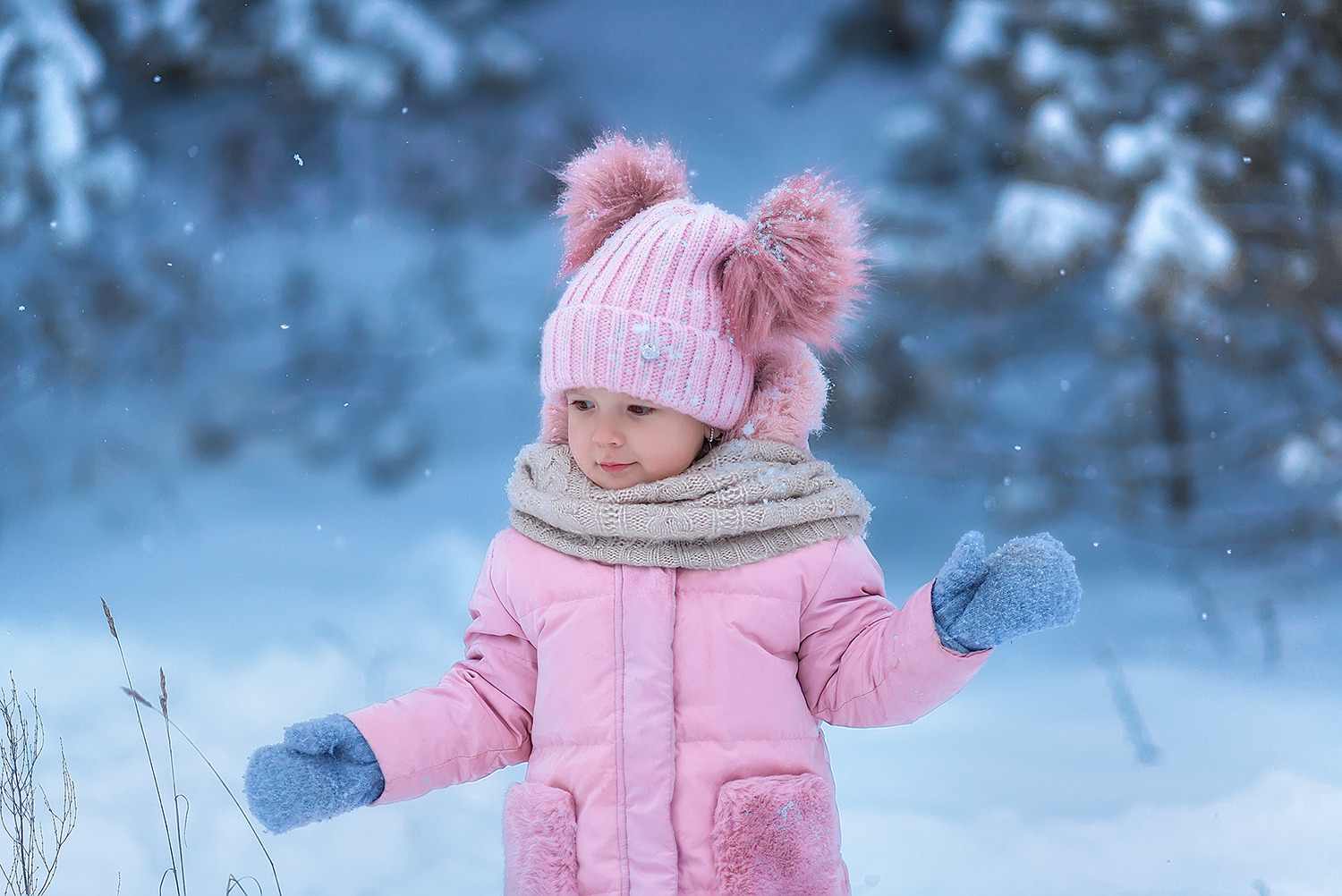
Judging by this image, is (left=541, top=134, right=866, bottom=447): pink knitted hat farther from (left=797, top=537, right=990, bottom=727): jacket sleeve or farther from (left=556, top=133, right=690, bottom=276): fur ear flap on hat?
(left=797, top=537, right=990, bottom=727): jacket sleeve

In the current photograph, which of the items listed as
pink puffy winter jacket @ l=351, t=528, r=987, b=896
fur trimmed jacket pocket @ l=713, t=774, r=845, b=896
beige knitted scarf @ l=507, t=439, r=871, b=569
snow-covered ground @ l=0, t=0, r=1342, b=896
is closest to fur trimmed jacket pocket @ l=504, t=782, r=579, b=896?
pink puffy winter jacket @ l=351, t=528, r=987, b=896

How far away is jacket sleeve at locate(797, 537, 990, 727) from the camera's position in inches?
42.4

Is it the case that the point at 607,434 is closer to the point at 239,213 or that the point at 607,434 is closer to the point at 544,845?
the point at 544,845

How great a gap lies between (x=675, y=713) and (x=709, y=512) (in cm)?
22

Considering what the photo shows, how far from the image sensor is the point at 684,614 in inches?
45.5

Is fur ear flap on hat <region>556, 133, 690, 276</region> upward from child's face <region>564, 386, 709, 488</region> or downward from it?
upward

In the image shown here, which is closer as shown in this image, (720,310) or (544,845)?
(544,845)

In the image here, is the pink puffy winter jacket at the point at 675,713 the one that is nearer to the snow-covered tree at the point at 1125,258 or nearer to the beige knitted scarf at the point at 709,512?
the beige knitted scarf at the point at 709,512

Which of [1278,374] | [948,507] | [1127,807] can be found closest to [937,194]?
[948,507]

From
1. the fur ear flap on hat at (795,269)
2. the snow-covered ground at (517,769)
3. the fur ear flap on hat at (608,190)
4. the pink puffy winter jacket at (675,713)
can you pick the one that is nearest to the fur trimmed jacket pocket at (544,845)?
the pink puffy winter jacket at (675,713)

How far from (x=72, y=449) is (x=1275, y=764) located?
2.42m

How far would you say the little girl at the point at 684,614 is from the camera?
1.08 m

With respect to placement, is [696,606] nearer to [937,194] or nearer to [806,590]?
[806,590]

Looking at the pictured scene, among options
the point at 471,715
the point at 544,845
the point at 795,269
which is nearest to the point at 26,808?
the point at 471,715
